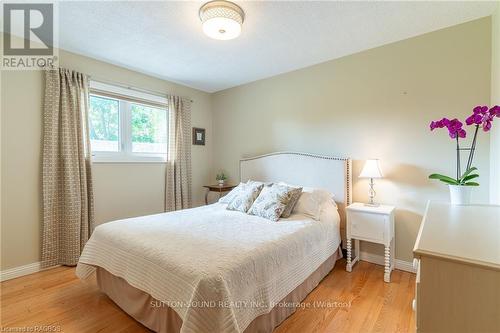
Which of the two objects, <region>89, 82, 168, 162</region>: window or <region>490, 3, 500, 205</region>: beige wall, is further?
<region>89, 82, 168, 162</region>: window

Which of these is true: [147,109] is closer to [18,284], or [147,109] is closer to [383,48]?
[18,284]

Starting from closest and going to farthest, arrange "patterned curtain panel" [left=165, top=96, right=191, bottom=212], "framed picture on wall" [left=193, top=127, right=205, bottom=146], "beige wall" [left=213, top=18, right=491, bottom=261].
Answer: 1. "beige wall" [left=213, top=18, right=491, bottom=261]
2. "patterned curtain panel" [left=165, top=96, right=191, bottom=212]
3. "framed picture on wall" [left=193, top=127, right=205, bottom=146]

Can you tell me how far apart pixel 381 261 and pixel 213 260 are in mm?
2200

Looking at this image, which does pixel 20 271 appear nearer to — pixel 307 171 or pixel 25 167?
pixel 25 167

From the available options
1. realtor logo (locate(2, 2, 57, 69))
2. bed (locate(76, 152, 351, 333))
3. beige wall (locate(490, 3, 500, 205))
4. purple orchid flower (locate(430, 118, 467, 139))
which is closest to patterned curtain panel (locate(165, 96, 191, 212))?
bed (locate(76, 152, 351, 333))

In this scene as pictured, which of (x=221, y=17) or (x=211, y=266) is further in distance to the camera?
(x=221, y=17)

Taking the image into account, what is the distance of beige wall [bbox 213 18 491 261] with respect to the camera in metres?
2.25

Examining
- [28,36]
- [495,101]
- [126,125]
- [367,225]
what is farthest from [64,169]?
[495,101]

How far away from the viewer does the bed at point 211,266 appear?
1.29 metres

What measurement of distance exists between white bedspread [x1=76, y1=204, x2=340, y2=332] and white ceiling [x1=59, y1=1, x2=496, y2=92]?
184cm

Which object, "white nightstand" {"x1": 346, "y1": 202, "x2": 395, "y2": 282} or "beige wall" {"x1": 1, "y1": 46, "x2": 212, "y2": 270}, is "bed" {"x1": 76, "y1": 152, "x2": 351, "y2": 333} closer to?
"white nightstand" {"x1": 346, "y1": 202, "x2": 395, "y2": 282}

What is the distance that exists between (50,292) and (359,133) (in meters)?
3.55

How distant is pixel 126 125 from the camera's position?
3318mm

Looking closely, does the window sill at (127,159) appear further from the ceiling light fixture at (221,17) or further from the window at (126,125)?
the ceiling light fixture at (221,17)
